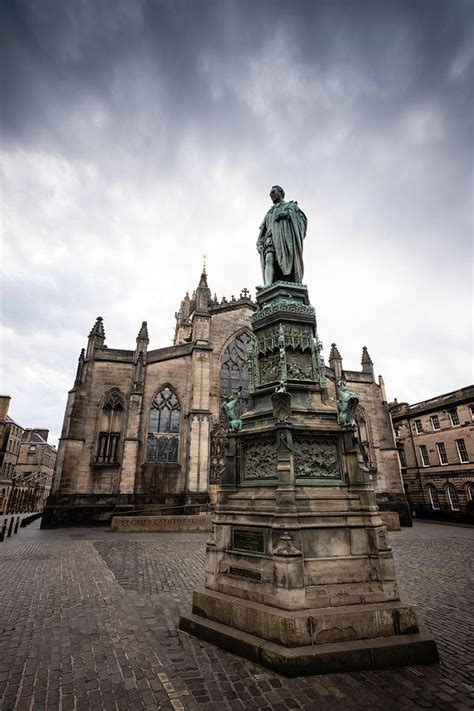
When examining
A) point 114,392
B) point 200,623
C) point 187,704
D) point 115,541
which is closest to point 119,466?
point 114,392

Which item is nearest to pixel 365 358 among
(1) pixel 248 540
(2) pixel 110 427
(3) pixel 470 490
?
(3) pixel 470 490

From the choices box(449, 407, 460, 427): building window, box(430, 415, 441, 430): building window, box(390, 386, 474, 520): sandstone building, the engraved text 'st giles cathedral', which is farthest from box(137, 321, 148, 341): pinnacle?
box(430, 415, 441, 430): building window

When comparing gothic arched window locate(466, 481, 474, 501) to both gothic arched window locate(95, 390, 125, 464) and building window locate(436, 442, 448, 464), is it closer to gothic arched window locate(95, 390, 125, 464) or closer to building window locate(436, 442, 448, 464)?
building window locate(436, 442, 448, 464)

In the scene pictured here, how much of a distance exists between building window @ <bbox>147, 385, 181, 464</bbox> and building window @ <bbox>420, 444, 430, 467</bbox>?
79.7 ft

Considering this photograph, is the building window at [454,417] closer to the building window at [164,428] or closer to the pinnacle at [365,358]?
the pinnacle at [365,358]

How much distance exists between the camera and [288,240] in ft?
21.7

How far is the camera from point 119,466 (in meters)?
21.1

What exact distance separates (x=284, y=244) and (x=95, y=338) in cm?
1984

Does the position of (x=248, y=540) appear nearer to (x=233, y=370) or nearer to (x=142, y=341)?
(x=142, y=341)

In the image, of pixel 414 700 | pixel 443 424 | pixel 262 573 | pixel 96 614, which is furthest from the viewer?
pixel 443 424

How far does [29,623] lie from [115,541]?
9.21 metres

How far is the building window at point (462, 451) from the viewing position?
2973cm

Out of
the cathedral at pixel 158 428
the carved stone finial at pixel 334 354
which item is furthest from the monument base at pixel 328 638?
the carved stone finial at pixel 334 354

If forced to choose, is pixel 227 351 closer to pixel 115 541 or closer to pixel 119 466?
pixel 119 466
